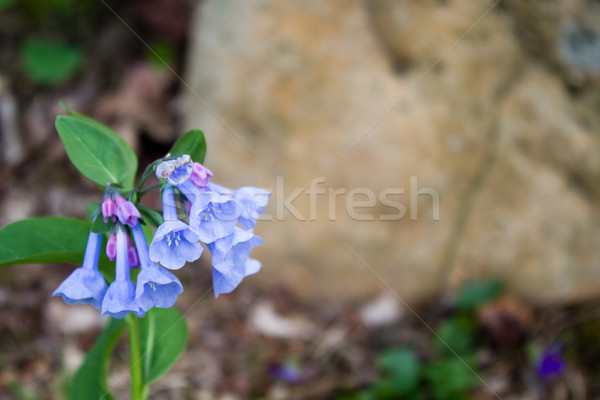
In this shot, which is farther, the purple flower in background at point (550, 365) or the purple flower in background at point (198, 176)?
the purple flower in background at point (550, 365)

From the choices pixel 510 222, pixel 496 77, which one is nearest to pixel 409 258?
pixel 510 222

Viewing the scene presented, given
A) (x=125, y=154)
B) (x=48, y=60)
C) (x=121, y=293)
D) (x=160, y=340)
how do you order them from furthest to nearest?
(x=48, y=60)
(x=160, y=340)
(x=125, y=154)
(x=121, y=293)

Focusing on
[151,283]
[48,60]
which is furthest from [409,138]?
[48,60]

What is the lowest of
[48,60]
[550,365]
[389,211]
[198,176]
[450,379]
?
[48,60]

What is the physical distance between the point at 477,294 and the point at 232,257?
1653 mm

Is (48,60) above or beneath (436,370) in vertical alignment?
beneath

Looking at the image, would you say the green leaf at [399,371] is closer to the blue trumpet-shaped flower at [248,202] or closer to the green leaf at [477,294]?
the green leaf at [477,294]

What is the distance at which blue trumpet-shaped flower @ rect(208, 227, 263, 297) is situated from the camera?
3.59 ft

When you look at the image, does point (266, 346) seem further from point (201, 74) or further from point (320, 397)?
point (201, 74)

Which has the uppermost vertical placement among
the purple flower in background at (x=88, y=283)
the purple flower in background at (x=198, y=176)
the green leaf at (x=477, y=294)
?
the purple flower in background at (x=198, y=176)

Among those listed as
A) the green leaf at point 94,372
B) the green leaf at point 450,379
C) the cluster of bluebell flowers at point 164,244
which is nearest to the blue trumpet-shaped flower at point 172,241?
the cluster of bluebell flowers at point 164,244

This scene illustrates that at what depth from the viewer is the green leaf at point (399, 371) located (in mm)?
2064

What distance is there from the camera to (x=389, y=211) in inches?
100

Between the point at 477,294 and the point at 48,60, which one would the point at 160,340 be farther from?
the point at 48,60
